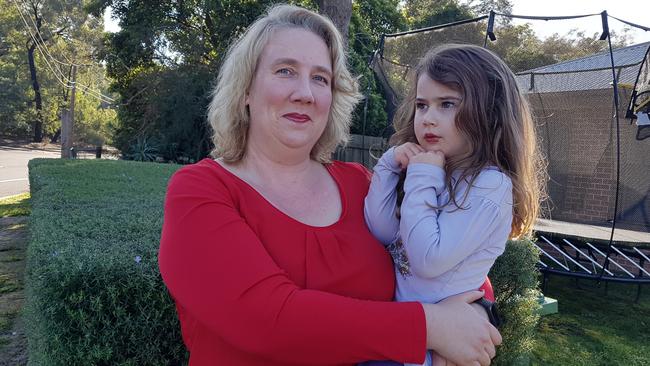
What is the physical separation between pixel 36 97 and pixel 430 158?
46078 millimetres

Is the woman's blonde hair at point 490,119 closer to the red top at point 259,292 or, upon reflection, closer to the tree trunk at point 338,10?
the red top at point 259,292

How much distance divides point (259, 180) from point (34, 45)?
4458 cm

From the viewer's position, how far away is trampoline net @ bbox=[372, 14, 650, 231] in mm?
6090

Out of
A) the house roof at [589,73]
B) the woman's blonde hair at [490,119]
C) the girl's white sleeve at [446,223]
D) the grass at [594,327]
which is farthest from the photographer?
the house roof at [589,73]

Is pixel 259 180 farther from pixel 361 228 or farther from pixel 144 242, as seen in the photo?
pixel 144 242

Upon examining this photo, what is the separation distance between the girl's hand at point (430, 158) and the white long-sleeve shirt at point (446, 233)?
3 centimetres

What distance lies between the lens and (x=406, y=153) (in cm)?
167

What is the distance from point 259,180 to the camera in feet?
4.97

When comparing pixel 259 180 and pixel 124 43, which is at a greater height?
pixel 124 43

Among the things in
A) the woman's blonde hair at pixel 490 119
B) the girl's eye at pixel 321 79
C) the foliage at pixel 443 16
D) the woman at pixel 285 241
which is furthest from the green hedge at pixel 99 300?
the foliage at pixel 443 16

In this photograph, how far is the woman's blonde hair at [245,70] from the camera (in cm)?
154

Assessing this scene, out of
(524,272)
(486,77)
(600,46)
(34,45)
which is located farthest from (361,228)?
(34,45)

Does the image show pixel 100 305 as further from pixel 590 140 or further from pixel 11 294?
pixel 590 140

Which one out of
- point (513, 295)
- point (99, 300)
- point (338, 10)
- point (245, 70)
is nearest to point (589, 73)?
point (338, 10)
